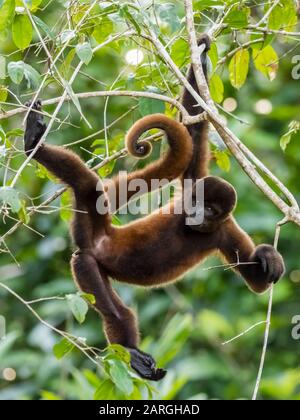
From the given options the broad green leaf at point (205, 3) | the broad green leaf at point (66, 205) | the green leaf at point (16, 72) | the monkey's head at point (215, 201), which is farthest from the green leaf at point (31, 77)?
the monkey's head at point (215, 201)

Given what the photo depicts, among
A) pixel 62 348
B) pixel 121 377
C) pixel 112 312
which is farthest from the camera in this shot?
pixel 112 312

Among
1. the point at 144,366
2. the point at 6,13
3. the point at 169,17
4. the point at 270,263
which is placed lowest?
the point at 144,366

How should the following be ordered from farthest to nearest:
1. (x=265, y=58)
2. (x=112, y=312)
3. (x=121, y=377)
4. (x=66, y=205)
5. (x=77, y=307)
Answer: (x=265, y=58) → (x=66, y=205) → (x=112, y=312) → (x=121, y=377) → (x=77, y=307)

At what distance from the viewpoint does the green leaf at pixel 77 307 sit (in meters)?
3.80

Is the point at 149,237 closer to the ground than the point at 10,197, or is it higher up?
closer to the ground

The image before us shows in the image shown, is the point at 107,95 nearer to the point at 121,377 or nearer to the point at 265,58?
the point at 121,377

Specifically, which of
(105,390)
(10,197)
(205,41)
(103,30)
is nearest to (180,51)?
(205,41)

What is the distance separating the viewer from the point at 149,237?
5543 mm

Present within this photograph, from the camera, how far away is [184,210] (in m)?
5.64

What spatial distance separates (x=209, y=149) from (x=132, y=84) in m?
0.70

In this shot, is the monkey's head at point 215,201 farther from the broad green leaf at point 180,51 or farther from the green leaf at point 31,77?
the green leaf at point 31,77

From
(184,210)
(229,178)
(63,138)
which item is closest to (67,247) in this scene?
(63,138)

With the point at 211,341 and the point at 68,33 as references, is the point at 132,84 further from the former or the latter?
the point at 211,341

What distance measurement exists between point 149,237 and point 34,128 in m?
1.36
